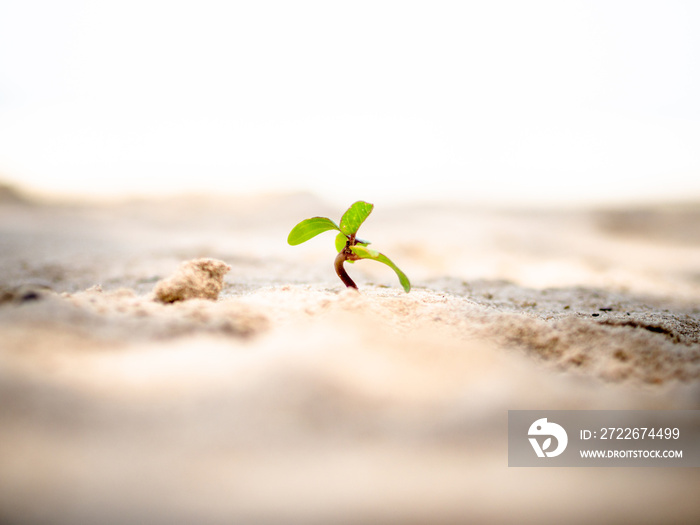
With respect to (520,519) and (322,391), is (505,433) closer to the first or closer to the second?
(520,519)

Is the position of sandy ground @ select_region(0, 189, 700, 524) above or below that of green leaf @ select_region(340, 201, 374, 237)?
below

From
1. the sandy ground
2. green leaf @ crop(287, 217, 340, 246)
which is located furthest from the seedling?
the sandy ground

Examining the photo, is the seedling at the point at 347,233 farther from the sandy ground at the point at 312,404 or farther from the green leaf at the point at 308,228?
the sandy ground at the point at 312,404

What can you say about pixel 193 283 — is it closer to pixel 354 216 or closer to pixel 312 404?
pixel 354 216

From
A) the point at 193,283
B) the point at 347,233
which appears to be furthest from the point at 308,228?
the point at 193,283

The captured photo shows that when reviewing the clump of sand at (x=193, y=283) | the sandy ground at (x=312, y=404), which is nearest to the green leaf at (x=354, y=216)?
the sandy ground at (x=312, y=404)

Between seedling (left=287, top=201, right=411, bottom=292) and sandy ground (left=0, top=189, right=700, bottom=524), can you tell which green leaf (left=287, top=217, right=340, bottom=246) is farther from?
sandy ground (left=0, top=189, right=700, bottom=524)

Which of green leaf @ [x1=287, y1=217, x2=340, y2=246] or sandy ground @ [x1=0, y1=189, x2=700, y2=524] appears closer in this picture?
sandy ground @ [x1=0, y1=189, x2=700, y2=524]
